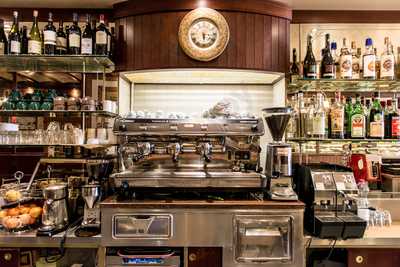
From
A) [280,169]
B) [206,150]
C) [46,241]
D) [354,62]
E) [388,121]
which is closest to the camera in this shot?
[46,241]

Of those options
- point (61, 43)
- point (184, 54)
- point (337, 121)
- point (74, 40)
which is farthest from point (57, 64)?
point (337, 121)

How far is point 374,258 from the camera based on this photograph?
207 cm

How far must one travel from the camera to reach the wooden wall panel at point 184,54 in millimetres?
2494

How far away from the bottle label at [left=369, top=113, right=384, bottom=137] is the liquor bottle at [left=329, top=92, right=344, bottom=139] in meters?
0.25

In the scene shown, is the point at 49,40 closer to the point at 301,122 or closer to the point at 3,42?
the point at 3,42

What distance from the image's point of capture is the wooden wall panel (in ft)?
8.18

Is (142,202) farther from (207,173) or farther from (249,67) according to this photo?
(249,67)

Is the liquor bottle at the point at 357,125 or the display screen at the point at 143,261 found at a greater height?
the liquor bottle at the point at 357,125

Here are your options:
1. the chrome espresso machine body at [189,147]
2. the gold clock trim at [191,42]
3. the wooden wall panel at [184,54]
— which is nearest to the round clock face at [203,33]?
the gold clock trim at [191,42]

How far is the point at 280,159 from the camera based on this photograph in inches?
86.3

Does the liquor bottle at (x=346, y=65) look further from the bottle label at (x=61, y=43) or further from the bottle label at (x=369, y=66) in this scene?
the bottle label at (x=61, y=43)

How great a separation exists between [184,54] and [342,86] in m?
1.44

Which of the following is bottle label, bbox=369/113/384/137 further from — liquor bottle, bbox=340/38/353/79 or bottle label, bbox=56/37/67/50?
bottle label, bbox=56/37/67/50

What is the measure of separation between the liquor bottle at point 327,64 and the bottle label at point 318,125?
0.38 meters
